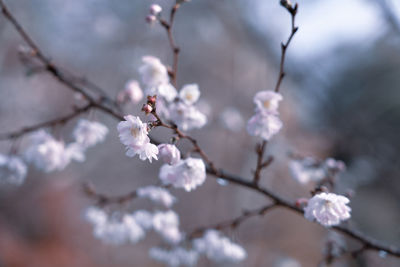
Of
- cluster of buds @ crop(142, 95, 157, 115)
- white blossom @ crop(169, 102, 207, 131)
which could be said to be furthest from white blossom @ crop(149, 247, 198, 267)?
cluster of buds @ crop(142, 95, 157, 115)

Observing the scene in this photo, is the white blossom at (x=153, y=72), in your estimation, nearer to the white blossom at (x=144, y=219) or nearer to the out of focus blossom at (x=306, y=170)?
the white blossom at (x=144, y=219)

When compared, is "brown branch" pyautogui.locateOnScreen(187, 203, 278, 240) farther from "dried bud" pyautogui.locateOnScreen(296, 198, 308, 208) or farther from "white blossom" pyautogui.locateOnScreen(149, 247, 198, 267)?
"white blossom" pyautogui.locateOnScreen(149, 247, 198, 267)

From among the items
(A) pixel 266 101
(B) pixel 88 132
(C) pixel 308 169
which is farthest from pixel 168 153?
(C) pixel 308 169

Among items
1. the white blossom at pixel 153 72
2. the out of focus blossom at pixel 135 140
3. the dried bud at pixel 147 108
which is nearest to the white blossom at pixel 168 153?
the out of focus blossom at pixel 135 140

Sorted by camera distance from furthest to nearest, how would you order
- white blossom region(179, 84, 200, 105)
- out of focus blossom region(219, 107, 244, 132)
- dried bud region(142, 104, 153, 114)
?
out of focus blossom region(219, 107, 244, 132), white blossom region(179, 84, 200, 105), dried bud region(142, 104, 153, 114)

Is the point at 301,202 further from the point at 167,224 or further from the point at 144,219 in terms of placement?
the point at 144,219

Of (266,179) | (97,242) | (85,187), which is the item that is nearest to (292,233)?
(266,179)
